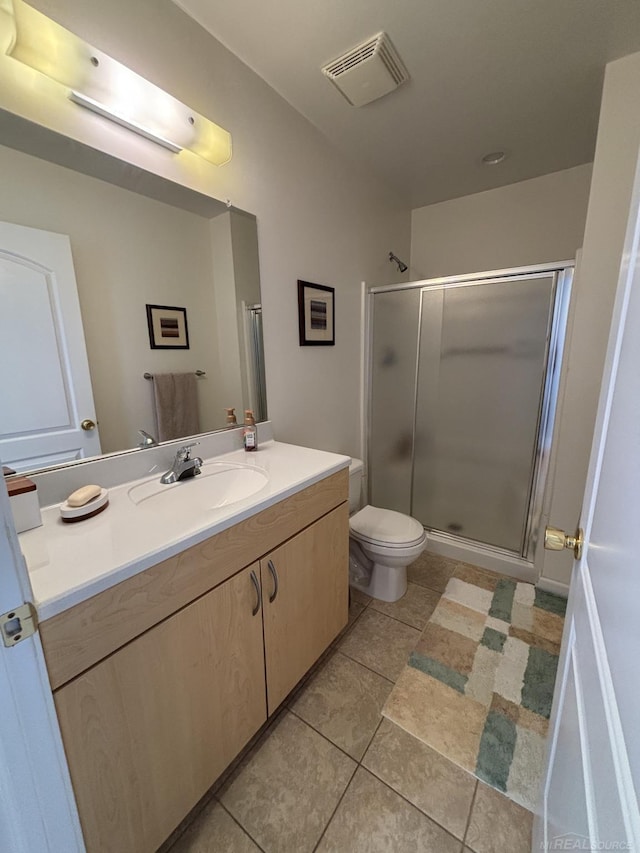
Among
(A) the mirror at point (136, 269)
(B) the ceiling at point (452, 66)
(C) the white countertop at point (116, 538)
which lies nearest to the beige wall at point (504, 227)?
(B) the ceiling at point (452, 66)

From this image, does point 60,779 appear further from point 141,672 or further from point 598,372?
point 598,372

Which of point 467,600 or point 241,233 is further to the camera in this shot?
point 467,600

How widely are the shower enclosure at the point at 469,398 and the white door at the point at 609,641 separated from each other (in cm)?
140

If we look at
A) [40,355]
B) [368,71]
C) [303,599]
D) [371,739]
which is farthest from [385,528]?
[368,71]

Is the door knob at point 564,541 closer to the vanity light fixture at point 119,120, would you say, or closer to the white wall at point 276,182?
the white wall at point 276,182

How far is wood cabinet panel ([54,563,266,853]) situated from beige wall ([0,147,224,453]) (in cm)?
65

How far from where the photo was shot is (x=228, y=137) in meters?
1.29

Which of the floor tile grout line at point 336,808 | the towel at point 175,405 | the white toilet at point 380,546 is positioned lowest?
the floor tile grout line at point 336,808

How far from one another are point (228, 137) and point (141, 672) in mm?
1756

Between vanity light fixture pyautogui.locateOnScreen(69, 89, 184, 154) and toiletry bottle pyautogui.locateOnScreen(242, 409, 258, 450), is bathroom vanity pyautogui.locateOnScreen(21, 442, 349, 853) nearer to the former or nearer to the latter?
toiletry bottle pyautogui.locateOnScreen(242, 409, 258, 450)

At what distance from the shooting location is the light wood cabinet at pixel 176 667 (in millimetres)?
666

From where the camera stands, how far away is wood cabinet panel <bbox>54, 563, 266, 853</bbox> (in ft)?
2.23

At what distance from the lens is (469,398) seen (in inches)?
82.7

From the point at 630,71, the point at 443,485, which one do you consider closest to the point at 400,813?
the point at 443,485
